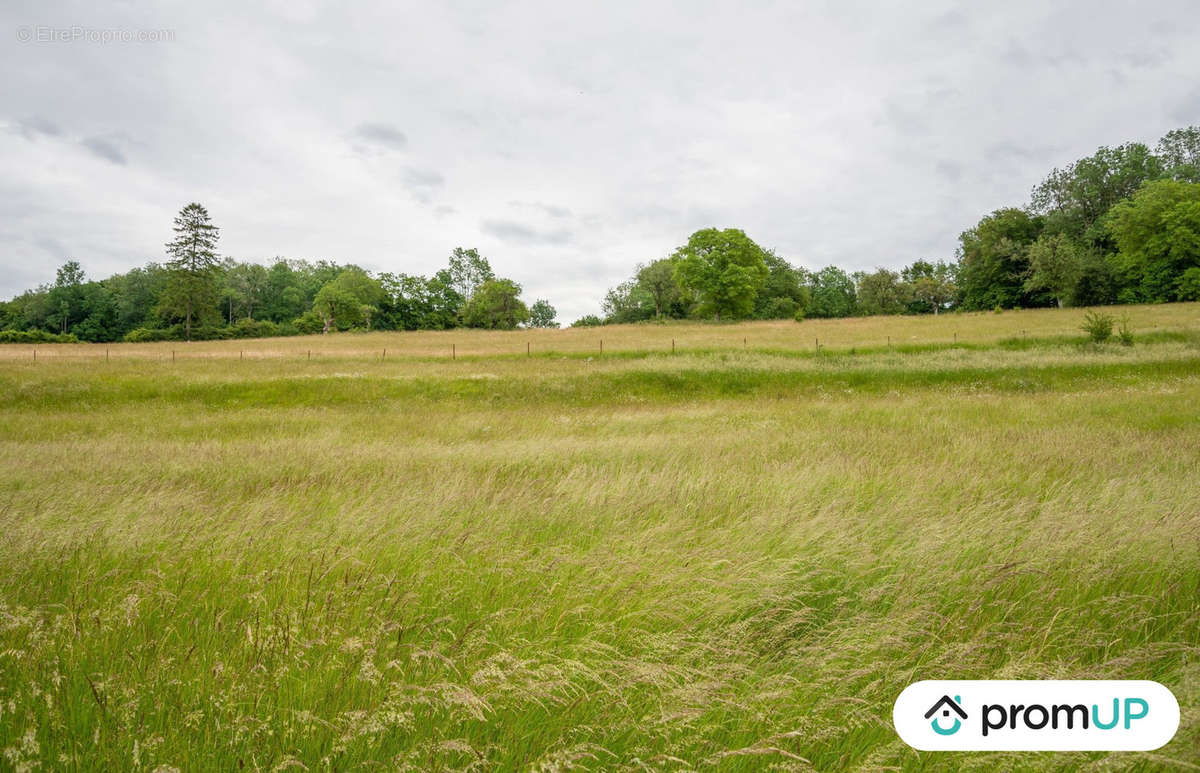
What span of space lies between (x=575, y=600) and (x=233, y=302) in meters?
127

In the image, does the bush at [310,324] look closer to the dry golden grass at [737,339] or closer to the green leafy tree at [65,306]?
the dry golden grass at [737,339]

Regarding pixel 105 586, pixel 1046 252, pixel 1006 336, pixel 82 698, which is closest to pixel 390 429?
pixel 105 586

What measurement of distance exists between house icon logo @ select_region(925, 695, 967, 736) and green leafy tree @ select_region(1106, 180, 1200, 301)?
8757 cm

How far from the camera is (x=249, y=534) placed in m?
4.80

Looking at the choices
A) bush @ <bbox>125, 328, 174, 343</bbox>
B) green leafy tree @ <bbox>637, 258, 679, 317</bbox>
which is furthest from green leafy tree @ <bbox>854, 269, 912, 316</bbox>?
bush @ <bbox>125, 328, 174, 343</bbox>

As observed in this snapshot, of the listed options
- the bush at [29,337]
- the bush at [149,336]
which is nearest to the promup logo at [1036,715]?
the bush at [149,336]

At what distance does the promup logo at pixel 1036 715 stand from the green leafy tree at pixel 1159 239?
3423 inches

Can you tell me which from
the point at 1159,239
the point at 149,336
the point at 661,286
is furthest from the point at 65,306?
the point at 1159,239

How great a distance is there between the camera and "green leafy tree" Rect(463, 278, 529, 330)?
89812 mm

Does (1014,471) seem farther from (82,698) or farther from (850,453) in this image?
(82,698)

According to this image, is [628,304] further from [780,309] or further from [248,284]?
[248,284]

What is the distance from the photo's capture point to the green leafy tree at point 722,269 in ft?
227

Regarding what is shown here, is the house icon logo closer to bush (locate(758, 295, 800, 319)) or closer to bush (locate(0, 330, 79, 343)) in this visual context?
bush (locate(758, 295, 800, 319))

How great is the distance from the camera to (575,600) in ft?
11.9
